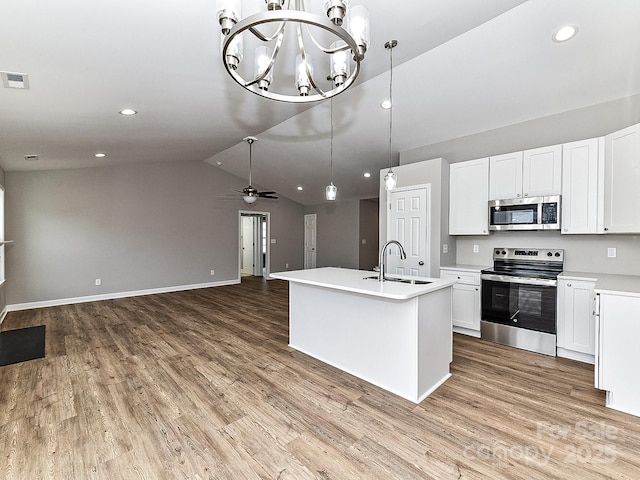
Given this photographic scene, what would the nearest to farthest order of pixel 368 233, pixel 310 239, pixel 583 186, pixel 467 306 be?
pixel 583 186
pixel 467 306
pixel 368 233
pixel 310 239

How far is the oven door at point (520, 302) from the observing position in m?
3.41

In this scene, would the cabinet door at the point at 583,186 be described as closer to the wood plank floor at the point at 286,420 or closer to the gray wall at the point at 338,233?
the wood plank floor at the point at 286,420

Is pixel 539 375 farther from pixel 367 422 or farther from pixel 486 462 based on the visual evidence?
pixel 367 422

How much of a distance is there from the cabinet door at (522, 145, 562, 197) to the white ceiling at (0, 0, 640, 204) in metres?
0.54

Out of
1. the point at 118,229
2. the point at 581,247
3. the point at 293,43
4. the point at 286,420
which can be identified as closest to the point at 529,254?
the point at 581,247

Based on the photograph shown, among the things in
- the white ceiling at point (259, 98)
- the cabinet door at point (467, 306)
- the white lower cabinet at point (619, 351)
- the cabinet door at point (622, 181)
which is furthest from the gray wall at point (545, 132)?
the white lower cabinet at point (619, 351)

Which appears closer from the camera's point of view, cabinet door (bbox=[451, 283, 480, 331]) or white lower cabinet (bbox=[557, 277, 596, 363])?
white lower cabinet (bbox=[557, 277, 596, 363])

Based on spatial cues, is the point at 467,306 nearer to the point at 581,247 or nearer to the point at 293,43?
the point at 581,247

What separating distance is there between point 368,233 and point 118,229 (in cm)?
614

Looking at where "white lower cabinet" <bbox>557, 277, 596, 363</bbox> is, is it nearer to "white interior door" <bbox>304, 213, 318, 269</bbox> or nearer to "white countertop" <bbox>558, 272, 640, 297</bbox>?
"white countertop" <bbox>558, 272, 640, 297</bbox>

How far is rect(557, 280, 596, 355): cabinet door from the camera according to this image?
3172 millimetres

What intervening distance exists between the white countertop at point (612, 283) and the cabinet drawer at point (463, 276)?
0.87 metres

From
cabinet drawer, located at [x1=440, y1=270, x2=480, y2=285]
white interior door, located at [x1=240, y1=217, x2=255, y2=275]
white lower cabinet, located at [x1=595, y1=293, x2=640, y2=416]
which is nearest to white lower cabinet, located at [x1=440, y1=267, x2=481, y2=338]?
A: cabinet drawer, located at [x1=440, y1=270, x2=480, y2=285]

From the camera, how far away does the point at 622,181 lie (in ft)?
9.73
